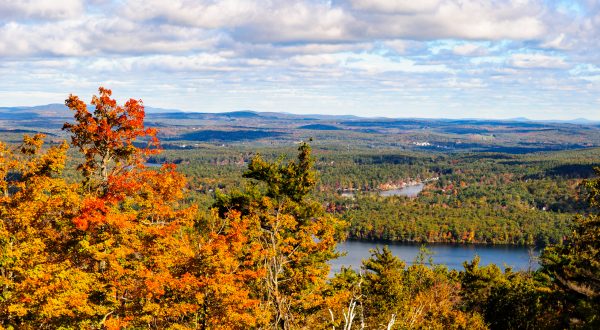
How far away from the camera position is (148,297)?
20609 millimetres

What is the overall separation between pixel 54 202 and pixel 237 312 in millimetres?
8782

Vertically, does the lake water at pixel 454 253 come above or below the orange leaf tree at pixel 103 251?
below

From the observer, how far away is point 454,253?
155375mm

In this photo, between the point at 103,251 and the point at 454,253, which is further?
the point at 454,253

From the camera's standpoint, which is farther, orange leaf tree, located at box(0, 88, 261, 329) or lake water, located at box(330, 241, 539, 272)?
lake water, located at box(330, 241, 539, 272)

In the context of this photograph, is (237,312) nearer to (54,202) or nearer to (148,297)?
(148,297)

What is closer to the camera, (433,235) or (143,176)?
(143,176)

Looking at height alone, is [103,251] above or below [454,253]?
above

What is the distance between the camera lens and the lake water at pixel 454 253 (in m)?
137

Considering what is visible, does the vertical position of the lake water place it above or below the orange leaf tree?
below

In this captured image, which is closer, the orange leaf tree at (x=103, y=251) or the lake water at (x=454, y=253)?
the orange leaf tree at (x=103, y=251)

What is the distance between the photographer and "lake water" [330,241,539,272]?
137375mm

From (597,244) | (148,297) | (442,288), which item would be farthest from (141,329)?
(442,288)

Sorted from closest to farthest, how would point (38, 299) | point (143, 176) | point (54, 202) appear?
1. point (38, 299)
2. point (54, 202)
3. point (143, 176)
